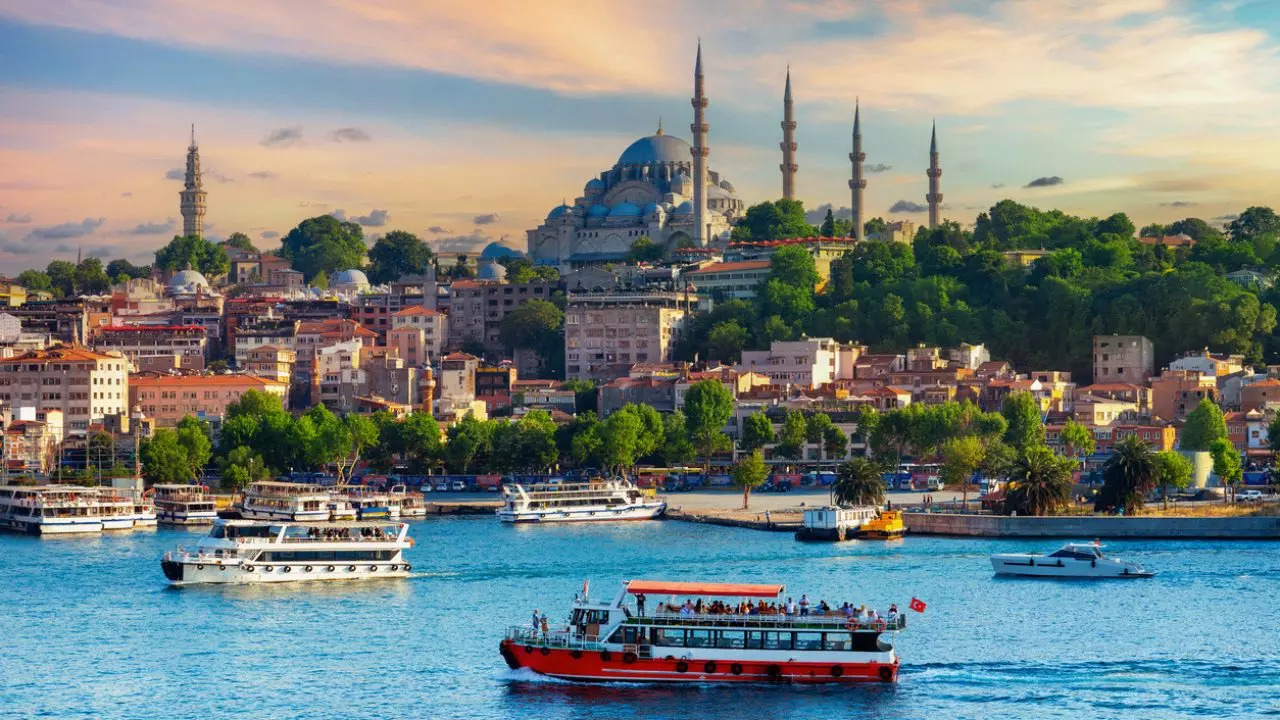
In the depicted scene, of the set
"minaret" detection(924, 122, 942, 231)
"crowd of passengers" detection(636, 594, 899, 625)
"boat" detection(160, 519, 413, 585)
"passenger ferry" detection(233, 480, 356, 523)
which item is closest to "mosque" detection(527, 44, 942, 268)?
"minaret" detection(924, 122, 942, 231)

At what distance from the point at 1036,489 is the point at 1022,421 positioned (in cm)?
1938

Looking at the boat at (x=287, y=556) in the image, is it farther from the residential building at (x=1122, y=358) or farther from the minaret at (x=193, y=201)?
the minaret at (x=193, y=201)

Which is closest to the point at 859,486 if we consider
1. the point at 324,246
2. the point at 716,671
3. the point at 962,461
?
the point at 962,461

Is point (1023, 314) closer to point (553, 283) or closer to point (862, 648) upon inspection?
point (553, 283)

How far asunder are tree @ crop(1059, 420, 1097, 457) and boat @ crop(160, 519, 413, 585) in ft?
99.7

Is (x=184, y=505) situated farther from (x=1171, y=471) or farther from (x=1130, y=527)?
(x=1171, y=471)

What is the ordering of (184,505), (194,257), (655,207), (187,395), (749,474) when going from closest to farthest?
(184,505), (749,474), (187,395), (655,207), (194,257)

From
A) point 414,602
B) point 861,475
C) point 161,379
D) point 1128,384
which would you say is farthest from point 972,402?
point 414,602

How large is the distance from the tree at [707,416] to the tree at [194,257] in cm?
5662

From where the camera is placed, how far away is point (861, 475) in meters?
54.5

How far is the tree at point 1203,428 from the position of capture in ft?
219

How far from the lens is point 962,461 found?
60.7 m

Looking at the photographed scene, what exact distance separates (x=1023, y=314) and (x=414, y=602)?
50780 mm

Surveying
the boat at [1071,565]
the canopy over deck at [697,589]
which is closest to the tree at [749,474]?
the boat at [1071,565]
